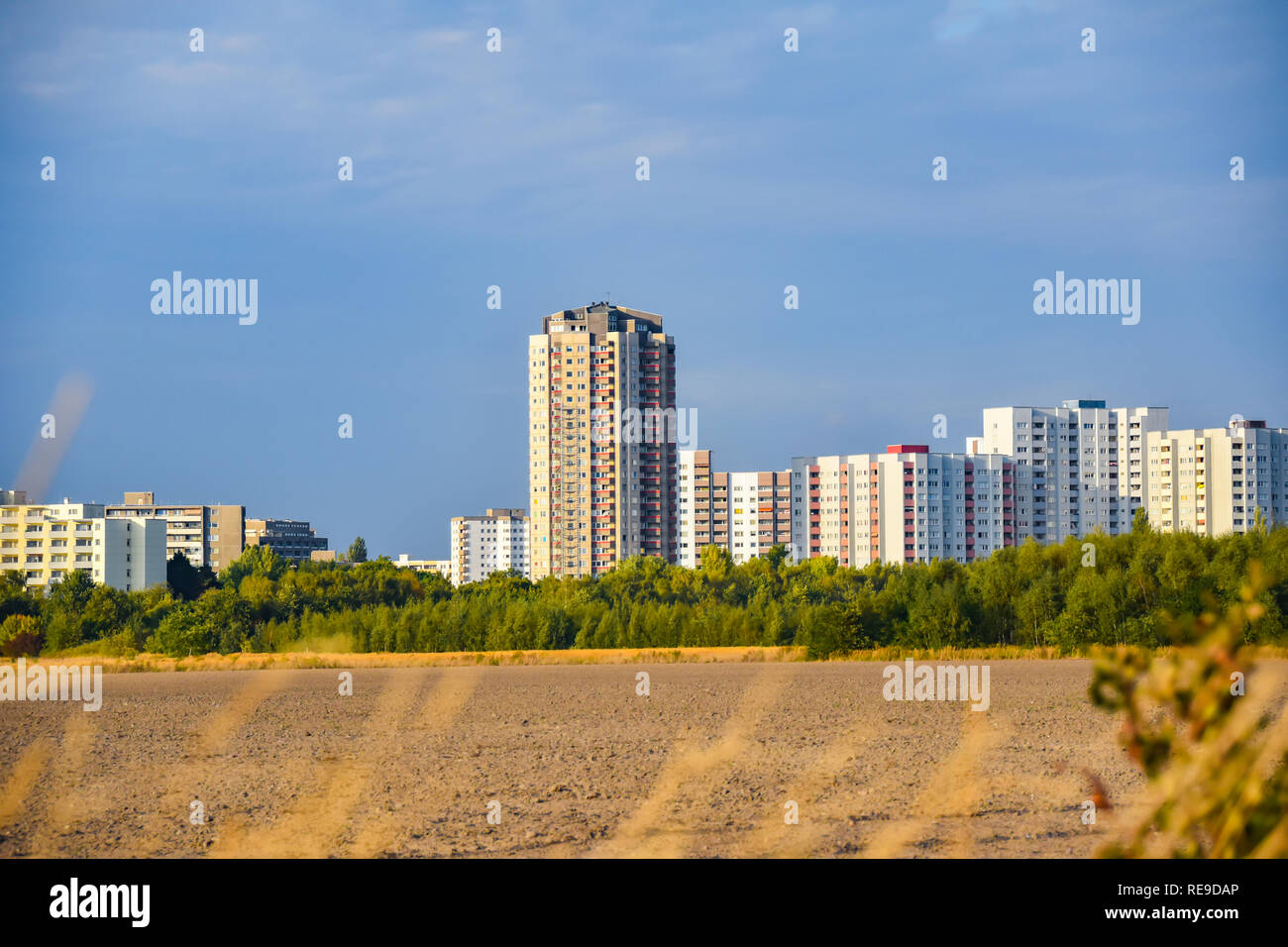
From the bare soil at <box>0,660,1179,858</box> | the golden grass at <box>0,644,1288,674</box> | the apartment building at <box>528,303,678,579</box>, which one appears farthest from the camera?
the apartment building at <box>528,303,678,579</box>

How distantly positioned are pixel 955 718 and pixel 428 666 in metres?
22.5

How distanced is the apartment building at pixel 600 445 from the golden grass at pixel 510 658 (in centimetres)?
4121

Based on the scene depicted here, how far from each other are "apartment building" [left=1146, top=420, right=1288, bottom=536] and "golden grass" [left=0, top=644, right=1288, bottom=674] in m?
63.1

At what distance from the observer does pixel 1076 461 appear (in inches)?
3942

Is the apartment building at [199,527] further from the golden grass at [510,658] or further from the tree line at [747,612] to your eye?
the golden grass at [510,658]

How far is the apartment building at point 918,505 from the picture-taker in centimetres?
9288

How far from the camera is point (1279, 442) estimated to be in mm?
101625

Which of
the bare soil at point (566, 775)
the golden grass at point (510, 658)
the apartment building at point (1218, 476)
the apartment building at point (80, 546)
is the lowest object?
the golden grass at point (510, 658)

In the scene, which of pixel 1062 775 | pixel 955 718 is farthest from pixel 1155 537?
pixel 1062 775

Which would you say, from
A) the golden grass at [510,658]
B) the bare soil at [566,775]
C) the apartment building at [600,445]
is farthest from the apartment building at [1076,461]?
the bare soil at [566,775]

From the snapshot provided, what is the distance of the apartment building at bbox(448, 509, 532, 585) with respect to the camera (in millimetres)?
163750

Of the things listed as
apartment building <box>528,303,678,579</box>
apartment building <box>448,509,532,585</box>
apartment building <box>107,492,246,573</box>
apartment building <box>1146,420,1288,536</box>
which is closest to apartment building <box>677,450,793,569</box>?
apartment building <box>528,303,678,579</box>

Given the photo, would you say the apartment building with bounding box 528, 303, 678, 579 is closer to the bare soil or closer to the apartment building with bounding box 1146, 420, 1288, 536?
the apartment building with bounding box 1146, 420, 1288, 536
